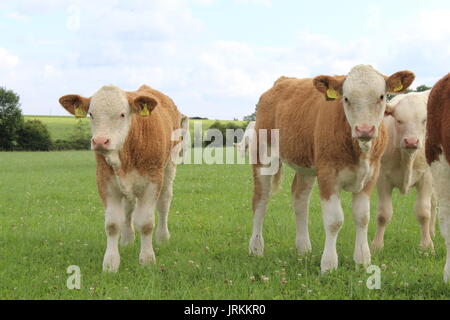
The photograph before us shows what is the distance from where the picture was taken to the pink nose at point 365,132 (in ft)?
19.6

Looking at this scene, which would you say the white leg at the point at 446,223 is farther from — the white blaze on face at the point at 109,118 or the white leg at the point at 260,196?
the white blaze on face at the point at 109,118

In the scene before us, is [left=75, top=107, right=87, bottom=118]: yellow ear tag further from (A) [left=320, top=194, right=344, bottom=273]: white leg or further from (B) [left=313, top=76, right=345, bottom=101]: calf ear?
(A) [left=320, top=194, right=344, bottom=273]: white leg

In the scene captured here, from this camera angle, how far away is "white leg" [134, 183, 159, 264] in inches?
295

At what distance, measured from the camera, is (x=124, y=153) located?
282 inches

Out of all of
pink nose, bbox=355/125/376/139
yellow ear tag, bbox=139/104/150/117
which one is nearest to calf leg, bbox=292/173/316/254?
pink nose, bbox=355/125/376/139

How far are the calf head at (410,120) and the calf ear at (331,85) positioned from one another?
1943 millimetres

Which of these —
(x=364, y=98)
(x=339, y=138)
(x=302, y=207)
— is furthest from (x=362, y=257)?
(x=364, y=98)

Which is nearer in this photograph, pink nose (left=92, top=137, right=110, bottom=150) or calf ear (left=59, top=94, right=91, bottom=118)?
pink nose (left=92, top=137, right=110, bottom=150)

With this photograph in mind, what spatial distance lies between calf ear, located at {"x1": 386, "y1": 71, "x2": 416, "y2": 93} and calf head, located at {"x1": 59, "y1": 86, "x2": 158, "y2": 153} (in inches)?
117

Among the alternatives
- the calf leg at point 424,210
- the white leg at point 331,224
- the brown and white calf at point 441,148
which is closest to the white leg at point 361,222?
the white leg at point 331,224

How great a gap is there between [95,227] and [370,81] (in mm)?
6506
